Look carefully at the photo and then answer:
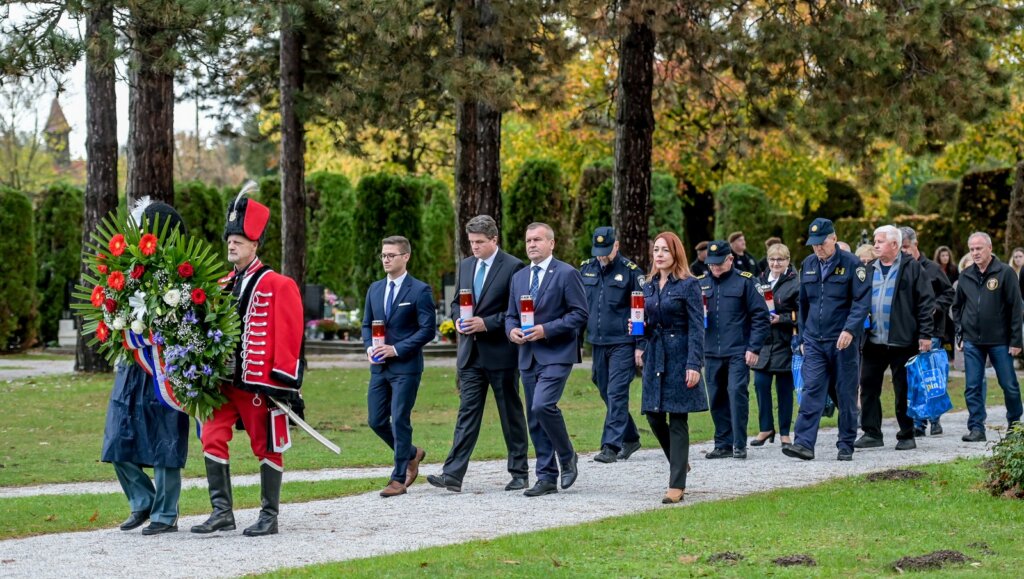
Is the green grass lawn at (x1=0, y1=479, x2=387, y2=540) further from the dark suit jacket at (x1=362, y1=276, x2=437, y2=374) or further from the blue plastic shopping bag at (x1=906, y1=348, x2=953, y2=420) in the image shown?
the blue plastic shopping bag at (x1=906, y1=348, x2=953, y2=420)

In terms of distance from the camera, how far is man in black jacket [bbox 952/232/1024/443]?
14594 mm

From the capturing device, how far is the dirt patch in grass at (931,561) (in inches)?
300

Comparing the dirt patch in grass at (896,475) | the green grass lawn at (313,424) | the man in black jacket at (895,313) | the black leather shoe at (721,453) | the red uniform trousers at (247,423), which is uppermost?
the man in black jacket at (895,313)

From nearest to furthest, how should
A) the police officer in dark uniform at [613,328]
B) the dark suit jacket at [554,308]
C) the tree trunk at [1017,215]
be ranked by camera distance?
the dark suit jacket at [554,308], the police officer in dark uniform at [613,328], the tree trunk at [1017,215]

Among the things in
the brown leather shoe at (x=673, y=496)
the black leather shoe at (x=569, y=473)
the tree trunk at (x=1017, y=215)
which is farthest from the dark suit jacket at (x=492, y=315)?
the tree trunk at (x=1017, y=215)

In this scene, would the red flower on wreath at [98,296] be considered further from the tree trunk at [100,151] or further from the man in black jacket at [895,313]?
the tree trunk at [100,151]

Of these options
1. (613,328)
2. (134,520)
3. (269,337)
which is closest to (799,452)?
(613,328)

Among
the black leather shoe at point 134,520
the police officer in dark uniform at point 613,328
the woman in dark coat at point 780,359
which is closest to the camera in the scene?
the black leather shoe at point 134,520

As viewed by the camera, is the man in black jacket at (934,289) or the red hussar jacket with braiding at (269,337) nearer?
the red hussar jacket with braiding at (269,337)

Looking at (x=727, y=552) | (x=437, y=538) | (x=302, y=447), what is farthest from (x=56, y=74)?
(x=727, y=552)

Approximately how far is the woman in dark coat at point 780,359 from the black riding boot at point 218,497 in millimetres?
6183

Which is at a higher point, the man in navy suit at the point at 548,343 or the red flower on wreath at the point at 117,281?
the red flower on wreath at the point at 117,281

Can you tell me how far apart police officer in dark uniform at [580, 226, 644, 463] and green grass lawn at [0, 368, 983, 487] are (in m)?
1.17

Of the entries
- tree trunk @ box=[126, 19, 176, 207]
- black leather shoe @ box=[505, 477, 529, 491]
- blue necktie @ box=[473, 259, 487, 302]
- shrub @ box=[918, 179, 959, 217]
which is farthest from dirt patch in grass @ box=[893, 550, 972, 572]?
shrub @ box=[918, 179, 959, 217]
